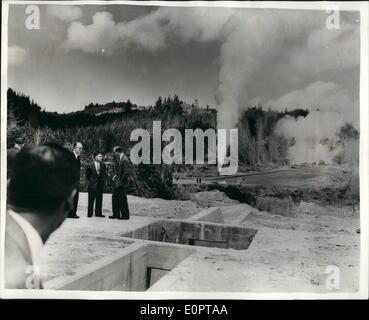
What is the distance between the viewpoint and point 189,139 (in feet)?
13.4

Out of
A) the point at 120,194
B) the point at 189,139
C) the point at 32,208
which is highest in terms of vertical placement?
the point at 189,139

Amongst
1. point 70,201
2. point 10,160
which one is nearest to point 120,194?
point 70,201

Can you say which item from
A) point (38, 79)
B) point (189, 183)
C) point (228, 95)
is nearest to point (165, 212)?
point (189, 183)

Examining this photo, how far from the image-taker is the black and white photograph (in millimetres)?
3896

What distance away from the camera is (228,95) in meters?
4.11

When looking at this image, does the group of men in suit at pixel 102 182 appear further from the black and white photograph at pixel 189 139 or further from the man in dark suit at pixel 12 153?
the man in dark suit at pixel 12 153

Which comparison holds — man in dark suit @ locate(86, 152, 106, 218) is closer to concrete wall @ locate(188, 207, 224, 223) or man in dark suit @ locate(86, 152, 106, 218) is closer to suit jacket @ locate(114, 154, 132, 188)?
suit jacket @ locate(114, 154, 132, 188)

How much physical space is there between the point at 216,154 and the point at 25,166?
183 centimetres

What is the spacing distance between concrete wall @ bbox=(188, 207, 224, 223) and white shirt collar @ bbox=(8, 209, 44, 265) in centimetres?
150

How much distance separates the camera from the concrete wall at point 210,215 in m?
4.20

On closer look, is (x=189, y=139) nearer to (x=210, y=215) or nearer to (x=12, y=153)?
(x=210, y=215)

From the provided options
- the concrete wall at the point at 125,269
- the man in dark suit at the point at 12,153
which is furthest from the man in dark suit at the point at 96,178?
the man in dark suit at the point at 12,153

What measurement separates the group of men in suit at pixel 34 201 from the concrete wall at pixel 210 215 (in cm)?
91

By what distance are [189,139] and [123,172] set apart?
75 cm
